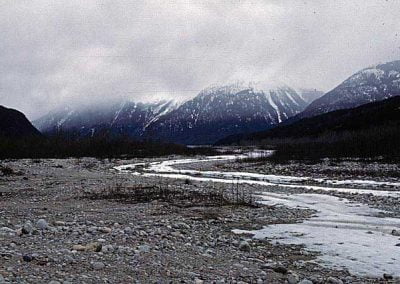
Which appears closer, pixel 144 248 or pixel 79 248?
pixel 79 248

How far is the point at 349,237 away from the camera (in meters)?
15.3

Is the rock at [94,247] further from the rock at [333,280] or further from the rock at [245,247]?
the rock at [333,280]

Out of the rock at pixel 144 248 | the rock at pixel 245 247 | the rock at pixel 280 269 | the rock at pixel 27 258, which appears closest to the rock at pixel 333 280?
the rock at pixel 280 269

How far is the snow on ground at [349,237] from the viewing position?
11508mm

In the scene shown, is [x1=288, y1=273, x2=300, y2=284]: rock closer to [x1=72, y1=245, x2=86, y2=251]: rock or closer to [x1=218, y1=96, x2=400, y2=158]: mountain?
[x1=72, y1=245, x2=86, y2=251]: rock

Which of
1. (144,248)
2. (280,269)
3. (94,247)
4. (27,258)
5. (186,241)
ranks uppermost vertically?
(27,258)

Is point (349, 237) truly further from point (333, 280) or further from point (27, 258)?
point (27, 258)

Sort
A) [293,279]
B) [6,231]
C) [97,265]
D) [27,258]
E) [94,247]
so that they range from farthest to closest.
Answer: [6,231] < [94,247] < [293,279] < [97,265] < [27,258]

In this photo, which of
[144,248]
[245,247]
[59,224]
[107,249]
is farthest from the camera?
[59,224]

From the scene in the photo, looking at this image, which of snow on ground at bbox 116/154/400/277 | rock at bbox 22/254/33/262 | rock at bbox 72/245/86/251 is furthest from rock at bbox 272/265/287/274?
rock at bbox 22/254/33/262

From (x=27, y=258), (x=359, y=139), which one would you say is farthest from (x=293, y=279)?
(x=359, y=139)

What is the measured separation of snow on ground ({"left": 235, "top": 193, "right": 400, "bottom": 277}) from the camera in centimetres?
1151

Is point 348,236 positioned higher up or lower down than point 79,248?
lower down

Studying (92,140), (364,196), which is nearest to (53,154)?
(92,140)
